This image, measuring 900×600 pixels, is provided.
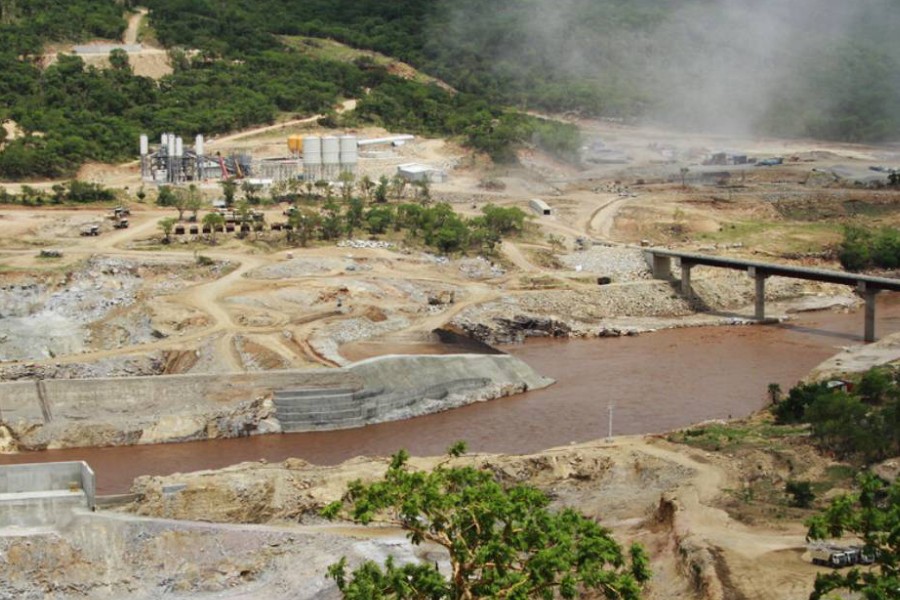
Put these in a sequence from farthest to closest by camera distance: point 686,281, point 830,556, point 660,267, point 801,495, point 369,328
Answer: point 660,267
point 686,281
point 369,328
point 801,495
point 830,556

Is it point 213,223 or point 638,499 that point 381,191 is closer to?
point 213,223

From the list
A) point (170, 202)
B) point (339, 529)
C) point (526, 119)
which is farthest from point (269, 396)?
point (526, 119)

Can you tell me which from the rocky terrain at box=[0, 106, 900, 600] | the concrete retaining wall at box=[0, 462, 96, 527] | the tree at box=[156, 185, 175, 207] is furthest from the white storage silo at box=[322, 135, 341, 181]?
the concrete retaining wall at box=[0, 462, 96, 527]

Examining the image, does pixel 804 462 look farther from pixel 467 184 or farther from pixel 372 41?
pixel 372 41

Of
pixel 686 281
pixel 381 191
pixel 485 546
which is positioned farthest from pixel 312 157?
pixel 485 546

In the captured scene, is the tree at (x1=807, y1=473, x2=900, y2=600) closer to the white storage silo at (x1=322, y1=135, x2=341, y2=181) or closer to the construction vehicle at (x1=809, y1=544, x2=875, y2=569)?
the construction vehicle at (x1=809, y1=544, x2=875, y2=569)
